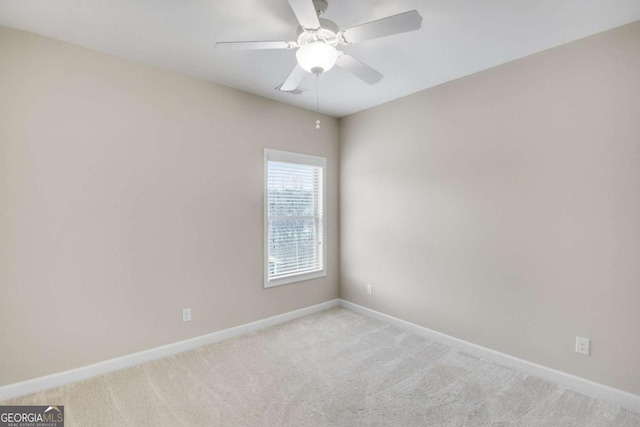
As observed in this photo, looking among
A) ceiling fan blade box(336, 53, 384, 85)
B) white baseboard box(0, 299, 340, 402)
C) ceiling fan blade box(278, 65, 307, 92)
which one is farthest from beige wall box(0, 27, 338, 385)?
ceiling fan blade box(336, 53, 384, 85)

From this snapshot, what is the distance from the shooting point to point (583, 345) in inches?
88.9

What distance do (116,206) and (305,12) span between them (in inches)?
83.5

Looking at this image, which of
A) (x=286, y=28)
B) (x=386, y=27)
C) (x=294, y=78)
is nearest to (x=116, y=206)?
(x=294, y=78)

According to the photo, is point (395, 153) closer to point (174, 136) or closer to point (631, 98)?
point (631, 98)

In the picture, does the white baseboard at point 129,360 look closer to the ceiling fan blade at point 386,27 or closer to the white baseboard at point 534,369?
the white baseboard at point 534,369

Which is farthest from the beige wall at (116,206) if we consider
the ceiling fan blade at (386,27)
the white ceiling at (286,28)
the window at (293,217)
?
the ceiling fan blade at (386,27)

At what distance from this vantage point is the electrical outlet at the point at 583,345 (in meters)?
2.24

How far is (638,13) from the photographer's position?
1.95 meters

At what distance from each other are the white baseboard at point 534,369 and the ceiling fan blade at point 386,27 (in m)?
2.66

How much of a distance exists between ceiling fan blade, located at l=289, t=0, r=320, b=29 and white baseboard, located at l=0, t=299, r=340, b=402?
9.22 feet

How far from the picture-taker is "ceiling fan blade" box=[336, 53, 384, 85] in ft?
6.38

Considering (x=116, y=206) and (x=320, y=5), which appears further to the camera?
(x=116, y=206)

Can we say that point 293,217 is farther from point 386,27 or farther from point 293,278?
point 386,27

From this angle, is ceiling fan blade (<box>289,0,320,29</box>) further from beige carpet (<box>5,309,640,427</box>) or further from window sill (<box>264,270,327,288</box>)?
window sill (<box>264,270,327,288</box>)
